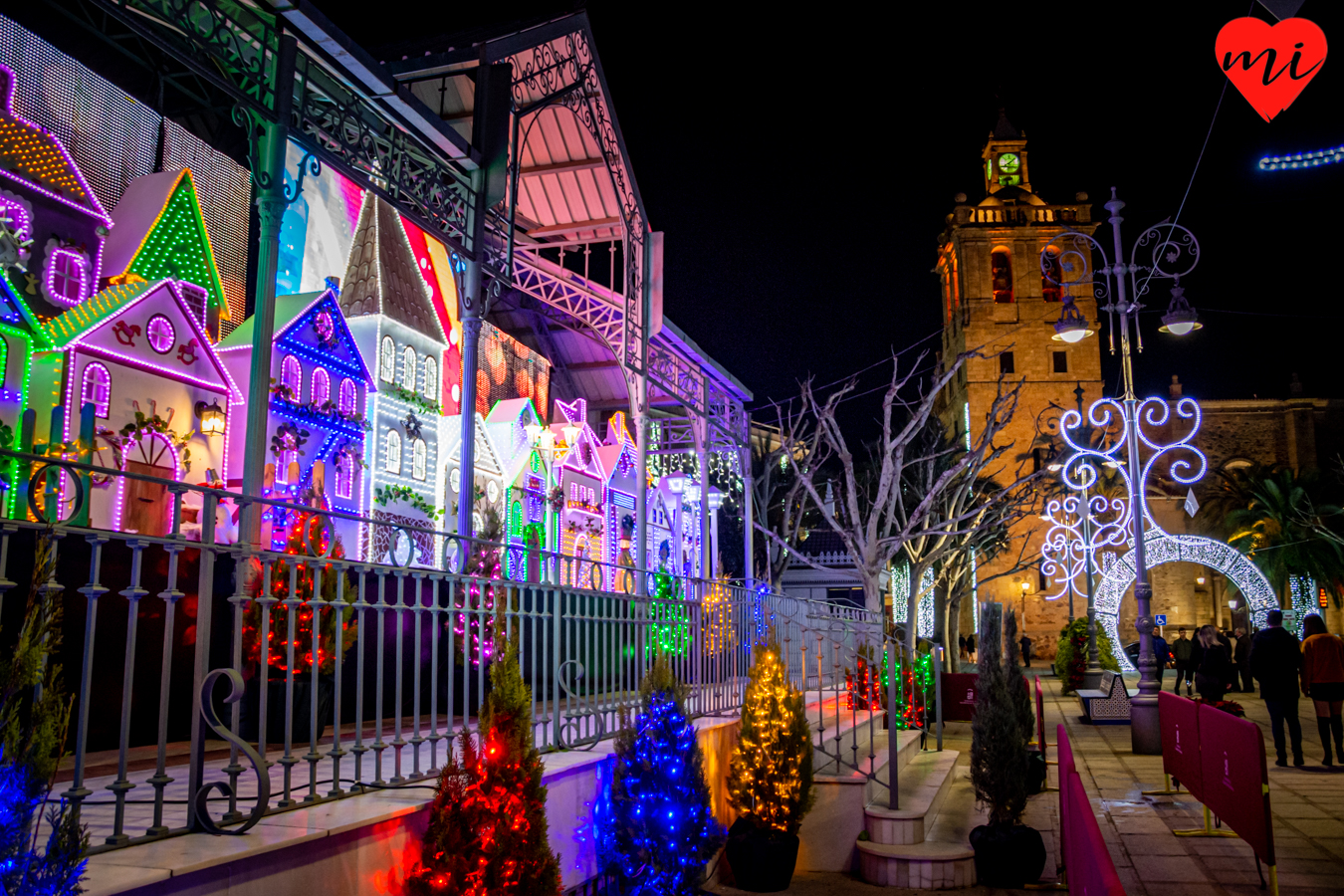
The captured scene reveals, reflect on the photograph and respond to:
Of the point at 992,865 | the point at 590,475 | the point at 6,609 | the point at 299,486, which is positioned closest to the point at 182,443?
the point at 299,486

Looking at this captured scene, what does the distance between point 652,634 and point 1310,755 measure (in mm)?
10931

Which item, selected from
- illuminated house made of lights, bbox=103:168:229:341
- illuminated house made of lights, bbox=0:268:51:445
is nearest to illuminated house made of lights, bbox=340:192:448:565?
illuminated house made of lights, bbox=103:168:229:341

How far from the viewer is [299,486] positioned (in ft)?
53.9

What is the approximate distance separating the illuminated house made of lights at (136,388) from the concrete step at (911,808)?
9.84 m

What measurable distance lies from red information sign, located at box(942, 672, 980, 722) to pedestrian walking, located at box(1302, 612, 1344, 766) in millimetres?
5484

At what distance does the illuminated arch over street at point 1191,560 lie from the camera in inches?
872

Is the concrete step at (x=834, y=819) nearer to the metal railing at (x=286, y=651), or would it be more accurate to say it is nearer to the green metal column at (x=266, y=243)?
the metal railing at (x=286, y=651)

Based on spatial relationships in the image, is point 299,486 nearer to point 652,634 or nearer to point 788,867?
point 652,634

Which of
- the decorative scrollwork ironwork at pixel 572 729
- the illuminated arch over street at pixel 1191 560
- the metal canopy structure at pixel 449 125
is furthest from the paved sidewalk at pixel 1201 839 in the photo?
the metal canopy structure at pixel 449 125

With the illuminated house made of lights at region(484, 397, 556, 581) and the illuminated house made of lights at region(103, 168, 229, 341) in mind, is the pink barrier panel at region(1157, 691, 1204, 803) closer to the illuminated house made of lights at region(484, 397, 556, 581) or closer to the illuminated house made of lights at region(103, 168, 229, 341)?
the illuminated house made of lights at region(103, 168, 229, 341)

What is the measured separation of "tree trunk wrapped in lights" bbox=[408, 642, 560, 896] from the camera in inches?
187

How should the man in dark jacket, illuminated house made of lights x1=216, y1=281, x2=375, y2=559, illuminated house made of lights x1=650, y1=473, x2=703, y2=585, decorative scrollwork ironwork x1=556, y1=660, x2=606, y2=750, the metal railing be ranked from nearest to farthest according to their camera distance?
the metal railing → decorative scrollwork ironwork x1=556, y1=660, x2=606, y2=750 → the man in dark jacket → illuminated house made of lights x1=216, y1=281, x2=375, y2=559 → illuminated house made of lights x1=650, y1=473, x2=703, y2=585

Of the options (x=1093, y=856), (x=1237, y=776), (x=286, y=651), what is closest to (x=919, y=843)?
(x=1237, y=776)

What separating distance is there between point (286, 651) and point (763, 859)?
15.1 feet
